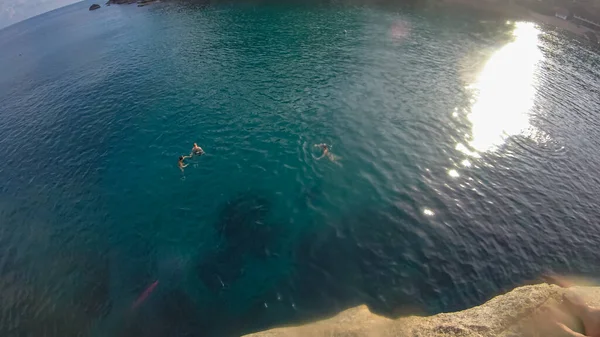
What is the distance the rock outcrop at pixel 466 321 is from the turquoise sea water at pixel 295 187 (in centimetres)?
123

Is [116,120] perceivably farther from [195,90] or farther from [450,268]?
[450,268]

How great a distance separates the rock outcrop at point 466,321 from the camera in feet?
49.4

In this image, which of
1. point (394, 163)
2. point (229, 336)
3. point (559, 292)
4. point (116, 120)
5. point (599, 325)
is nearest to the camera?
point (599, 325)

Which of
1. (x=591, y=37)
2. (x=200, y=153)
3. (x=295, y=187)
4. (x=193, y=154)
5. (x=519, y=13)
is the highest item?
(x=519, y=13)

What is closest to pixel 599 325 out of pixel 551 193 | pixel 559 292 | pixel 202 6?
pixel 559 292

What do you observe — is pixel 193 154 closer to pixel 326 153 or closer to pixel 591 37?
pixel 326 153

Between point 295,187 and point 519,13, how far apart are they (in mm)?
90494

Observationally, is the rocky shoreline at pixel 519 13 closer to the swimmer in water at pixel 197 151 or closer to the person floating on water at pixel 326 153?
the person floating on water at pixel 326 153

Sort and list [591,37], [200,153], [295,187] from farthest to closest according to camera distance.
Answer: [591,37] < [200,153] < [295,187]

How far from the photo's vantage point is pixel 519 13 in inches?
3051

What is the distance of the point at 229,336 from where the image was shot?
18.6 metres

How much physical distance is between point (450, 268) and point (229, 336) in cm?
1708

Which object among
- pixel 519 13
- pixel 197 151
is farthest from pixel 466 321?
pixel 519 13

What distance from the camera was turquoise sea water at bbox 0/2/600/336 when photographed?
21.2 m
